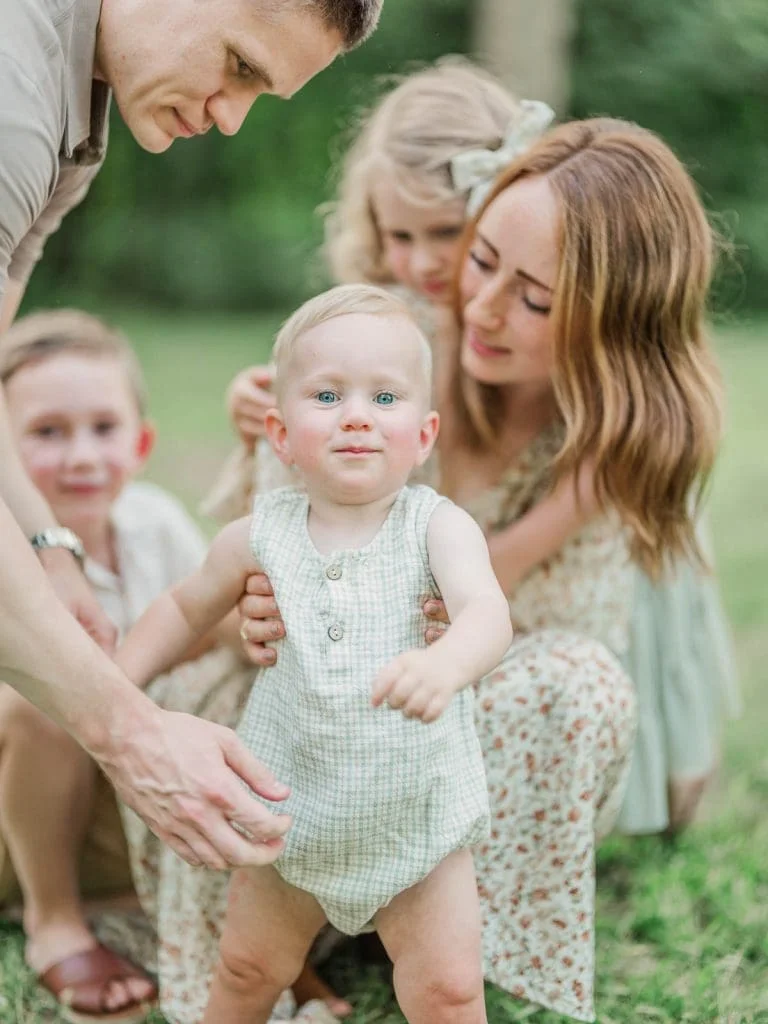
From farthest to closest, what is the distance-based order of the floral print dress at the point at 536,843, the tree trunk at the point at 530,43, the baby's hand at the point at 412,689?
1. the tree trunk at the point at 530,43
2. the floral print dress at the point at 536,843
3. the baby's hand at the point at 412,689

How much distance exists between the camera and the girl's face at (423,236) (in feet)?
10.4

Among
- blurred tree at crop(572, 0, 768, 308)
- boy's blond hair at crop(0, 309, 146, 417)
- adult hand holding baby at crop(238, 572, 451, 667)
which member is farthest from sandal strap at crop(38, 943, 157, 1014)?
blurred tree at crop(572, 0, 768, 308)

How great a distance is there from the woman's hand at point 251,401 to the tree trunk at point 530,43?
19.1 feet

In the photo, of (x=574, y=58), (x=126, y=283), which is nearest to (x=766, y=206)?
(x=574, y=58)

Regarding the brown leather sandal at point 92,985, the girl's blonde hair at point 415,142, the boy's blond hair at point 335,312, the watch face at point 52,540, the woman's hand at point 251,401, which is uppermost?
the girl's blonde hair at point 415,142

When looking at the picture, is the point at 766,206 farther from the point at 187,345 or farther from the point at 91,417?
the point at 91,417

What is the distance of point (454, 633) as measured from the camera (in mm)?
1851

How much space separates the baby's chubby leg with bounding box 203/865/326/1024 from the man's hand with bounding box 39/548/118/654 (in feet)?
1.86

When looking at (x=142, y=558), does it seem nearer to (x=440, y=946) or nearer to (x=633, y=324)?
(x=633, y=324)

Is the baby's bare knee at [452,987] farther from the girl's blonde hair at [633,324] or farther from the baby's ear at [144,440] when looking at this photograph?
the baby's ear at [144,440]

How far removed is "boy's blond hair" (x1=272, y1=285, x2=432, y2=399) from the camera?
6.80ft

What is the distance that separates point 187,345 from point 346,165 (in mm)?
7548

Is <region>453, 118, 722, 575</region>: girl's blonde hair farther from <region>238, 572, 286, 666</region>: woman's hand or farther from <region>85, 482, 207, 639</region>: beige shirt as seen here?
<region>85, 482, 207, 639</region>: beige shirt

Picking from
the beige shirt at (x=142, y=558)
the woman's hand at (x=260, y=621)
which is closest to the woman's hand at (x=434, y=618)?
the woman's hand at (x=260, y=621)
